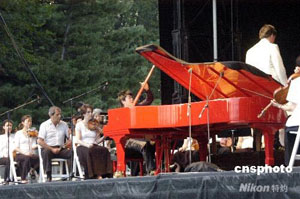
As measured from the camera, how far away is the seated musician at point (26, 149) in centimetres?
1545

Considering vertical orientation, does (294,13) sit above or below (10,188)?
above

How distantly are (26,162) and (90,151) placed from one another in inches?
56.6

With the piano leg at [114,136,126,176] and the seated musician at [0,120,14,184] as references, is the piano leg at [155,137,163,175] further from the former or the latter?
the seated musician at [0,120,14,184]

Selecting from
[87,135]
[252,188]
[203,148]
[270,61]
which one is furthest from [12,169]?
[252,188]

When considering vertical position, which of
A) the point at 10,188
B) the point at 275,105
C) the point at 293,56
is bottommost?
the point at 10,188

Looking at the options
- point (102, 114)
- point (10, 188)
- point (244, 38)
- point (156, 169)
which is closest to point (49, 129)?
point (102, 114)

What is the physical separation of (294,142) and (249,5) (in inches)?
282

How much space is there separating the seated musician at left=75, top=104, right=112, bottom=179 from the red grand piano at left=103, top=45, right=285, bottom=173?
1.55m

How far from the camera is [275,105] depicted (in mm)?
11047

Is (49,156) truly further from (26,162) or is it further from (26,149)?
(26,149)

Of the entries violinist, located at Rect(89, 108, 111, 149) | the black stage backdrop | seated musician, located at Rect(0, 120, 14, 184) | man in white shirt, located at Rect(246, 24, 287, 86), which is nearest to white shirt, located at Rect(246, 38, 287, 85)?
man in white shirt, located at Rect(246, 24, 287, 86)

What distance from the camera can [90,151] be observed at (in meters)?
14.5

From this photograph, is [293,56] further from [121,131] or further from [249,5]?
[121,131]

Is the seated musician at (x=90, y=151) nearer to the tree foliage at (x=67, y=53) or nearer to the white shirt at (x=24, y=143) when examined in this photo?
the white shirt at (x=24, y=143)
